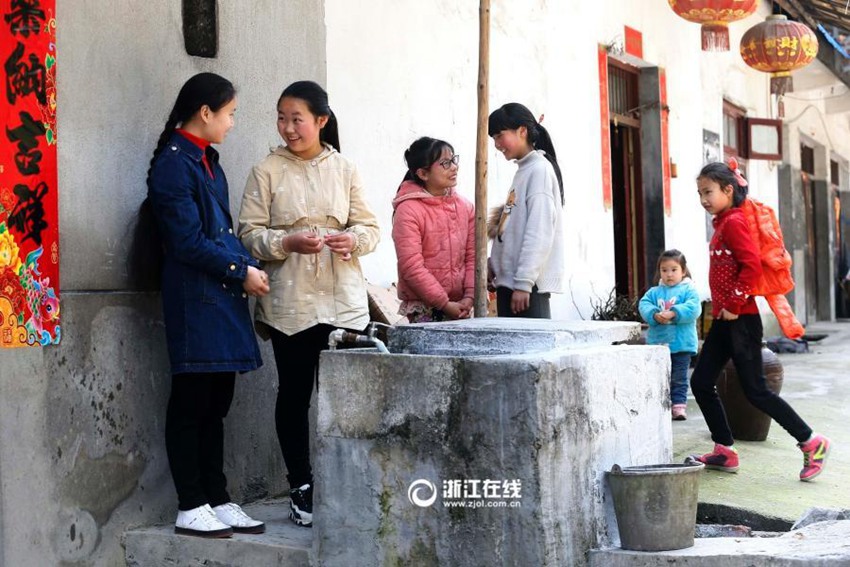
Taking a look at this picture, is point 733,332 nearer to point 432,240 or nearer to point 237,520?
point 432,240

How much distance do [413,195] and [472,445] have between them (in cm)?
174

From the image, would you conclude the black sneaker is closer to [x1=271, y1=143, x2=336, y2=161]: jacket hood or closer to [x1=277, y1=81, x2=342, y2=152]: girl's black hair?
[x1=271, y1=143, x2=336, y2=161]: jacket hood

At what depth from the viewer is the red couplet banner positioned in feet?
12.0

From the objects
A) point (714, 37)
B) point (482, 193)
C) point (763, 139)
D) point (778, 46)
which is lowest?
point (482, 193)

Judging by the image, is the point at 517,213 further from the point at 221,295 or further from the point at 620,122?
the point at 620,122

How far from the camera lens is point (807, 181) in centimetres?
1767

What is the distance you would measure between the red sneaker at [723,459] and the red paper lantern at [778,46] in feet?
23.3

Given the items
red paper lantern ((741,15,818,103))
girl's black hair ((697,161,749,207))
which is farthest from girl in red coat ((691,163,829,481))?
red paper lantern ((741,15,818,103))

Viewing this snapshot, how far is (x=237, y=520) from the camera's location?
395cm

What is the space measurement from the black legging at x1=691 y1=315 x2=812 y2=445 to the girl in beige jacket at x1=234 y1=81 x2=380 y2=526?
2063 millimetres

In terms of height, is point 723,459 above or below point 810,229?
below

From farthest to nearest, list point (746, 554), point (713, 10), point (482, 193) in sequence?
point (713, 10) < point (482, 193) < point (746, 554)

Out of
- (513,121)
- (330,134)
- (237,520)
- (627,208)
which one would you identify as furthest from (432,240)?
(627,208)

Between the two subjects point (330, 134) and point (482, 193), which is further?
point (482, 193)
